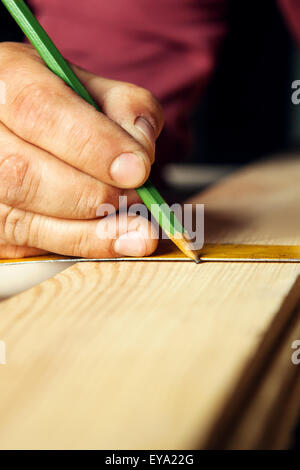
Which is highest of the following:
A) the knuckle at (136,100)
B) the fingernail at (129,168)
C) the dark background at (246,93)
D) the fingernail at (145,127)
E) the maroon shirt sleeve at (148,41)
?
the knuckle at (136,100)

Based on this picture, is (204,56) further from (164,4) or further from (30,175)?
(30,175)

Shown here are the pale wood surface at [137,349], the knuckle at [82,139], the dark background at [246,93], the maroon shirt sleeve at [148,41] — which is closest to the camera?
the pale wood surface at [137,349]

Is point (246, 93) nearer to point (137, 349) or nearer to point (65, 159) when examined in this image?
point (65, 159)

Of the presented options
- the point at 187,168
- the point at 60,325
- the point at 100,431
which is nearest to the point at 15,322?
the point at 60,325

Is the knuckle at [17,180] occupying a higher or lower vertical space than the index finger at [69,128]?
lower

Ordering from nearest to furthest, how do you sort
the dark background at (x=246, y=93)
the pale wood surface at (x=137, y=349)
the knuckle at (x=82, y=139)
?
the pale wood surface at (x=137, y=349) → the knuckle at (x=82, y=139) → the dark background at (x=246, y=93)

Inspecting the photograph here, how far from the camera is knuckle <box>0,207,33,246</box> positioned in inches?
19.8

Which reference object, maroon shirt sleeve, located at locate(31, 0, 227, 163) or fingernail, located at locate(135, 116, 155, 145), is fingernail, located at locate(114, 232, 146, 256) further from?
maroon shirt sleeve, located at locate(31, 0, 227, 163)

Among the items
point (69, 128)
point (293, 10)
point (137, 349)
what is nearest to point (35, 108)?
point (69, 128)

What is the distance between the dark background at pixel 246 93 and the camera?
205cm

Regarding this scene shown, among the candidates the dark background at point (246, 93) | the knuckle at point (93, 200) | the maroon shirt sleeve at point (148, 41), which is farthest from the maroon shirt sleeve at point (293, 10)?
the knuckle at point (93, 200)

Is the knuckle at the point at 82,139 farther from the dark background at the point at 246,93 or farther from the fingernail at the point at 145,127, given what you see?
the dark background at the point at 246,93

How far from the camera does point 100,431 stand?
22 cm

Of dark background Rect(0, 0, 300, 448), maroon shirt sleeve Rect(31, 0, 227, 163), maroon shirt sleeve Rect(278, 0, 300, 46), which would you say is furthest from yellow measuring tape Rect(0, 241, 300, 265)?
dark background Rect(0, 0, 300, 448)
